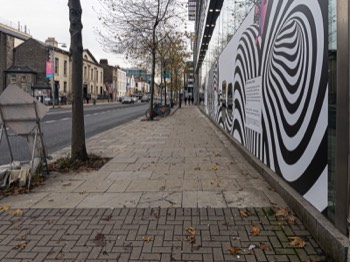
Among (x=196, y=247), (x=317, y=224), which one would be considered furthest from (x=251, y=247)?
(x=317, y=224)

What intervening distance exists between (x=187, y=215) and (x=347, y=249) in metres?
2.03

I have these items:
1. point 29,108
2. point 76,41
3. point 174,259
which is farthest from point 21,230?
point 76,41

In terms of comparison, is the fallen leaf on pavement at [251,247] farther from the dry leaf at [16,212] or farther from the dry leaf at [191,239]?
the dry leaf at [16,212]

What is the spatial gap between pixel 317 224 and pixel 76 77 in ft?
19.6

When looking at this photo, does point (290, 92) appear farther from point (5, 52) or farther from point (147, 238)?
point (5, 52)

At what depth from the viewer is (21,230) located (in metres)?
4.26

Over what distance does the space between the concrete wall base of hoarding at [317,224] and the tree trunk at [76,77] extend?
13.6 ft

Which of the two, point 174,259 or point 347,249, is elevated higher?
point 347,249

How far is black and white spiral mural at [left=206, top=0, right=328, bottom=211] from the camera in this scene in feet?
13.4

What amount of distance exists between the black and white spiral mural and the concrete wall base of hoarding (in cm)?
10

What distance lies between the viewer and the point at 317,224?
12.4ft

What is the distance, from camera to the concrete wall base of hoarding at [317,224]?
323 cm

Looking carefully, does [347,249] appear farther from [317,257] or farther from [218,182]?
[218,182]

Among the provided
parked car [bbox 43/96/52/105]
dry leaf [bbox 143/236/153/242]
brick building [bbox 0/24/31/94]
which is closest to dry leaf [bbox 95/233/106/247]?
dry leaf [bbox 143/236/153/242]
